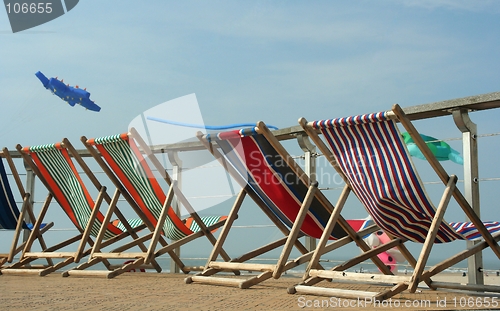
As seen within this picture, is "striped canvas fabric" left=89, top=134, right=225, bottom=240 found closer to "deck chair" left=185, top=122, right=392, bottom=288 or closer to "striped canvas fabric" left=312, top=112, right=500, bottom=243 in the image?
"deck chair" left=185, top=122, right=392, bottom=288

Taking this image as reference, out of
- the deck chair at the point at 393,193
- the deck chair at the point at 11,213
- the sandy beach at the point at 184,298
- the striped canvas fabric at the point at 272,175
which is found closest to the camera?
the sandy beach at the point at 184,298

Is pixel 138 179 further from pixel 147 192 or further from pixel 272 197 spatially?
pixel 272 197

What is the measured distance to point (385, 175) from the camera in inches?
105

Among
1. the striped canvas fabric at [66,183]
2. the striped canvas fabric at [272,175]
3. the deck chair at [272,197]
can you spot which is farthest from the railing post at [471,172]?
the striped canvas fabric at [66,183]

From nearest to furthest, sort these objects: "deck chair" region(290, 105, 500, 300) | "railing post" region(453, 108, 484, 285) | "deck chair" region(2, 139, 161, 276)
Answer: "deck chair" region(290, 105, 500, 300) → "railing post" region(453, 108, 484, 285) → "deck chair" region(2, 139, 161, 276)

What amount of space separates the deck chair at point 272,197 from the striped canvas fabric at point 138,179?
61cm

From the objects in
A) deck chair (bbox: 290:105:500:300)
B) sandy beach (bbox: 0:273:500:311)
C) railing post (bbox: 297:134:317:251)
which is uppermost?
railing post (bbox: 297:134:317:251)

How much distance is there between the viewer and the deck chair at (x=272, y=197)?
311 centimetres

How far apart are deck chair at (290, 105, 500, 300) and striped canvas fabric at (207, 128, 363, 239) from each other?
0.43 m

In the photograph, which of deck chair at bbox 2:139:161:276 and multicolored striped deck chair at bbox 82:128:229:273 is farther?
deck chair at bbox 2:139:161:276

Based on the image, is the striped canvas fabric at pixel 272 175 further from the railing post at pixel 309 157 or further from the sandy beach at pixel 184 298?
the railing post at pixel 309 157

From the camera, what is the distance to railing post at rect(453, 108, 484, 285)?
9.50ft

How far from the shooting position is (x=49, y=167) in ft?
14.5

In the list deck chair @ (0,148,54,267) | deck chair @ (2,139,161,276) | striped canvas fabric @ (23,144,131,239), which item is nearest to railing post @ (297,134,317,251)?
deck chair @ (2,139,161,276)
